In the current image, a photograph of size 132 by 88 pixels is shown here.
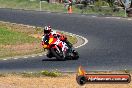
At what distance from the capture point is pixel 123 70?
21156 mm

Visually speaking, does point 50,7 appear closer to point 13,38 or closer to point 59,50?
point 13,38

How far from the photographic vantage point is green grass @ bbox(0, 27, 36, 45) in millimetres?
32469

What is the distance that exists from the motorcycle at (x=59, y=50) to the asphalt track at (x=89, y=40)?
0.35 meters

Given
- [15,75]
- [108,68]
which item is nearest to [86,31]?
[108,68]

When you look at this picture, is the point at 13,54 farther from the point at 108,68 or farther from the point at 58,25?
the point at 58,25

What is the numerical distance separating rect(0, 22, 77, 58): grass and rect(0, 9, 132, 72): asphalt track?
190cm

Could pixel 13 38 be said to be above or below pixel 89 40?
below

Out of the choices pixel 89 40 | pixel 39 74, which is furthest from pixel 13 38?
pixel 39 74

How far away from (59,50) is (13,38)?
1044 centimetres

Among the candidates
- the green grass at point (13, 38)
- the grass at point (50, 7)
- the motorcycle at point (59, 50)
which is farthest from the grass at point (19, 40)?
the grass at point (50, 7)

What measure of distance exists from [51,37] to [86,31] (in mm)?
13747

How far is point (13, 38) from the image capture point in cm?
3447

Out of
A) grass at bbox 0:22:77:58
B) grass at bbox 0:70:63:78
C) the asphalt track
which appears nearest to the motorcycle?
the asphalt track

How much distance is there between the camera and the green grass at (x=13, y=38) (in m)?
32.5
